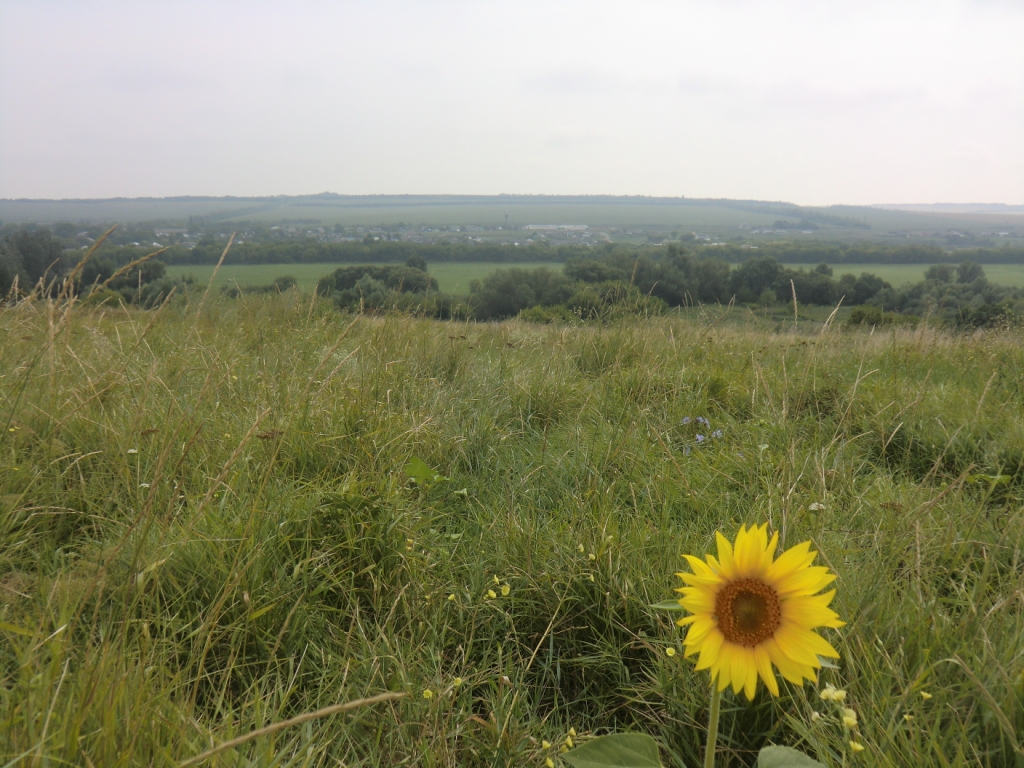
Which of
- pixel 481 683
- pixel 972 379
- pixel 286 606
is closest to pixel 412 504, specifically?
pixel 286 606

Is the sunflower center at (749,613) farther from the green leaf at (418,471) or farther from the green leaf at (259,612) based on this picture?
the green leaf at (418,471)

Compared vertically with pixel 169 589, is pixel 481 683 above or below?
below

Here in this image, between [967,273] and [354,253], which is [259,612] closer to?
[354,253]

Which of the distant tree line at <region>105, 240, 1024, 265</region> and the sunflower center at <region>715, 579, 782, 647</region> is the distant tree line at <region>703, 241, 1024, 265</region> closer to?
the distant tree line at <region>105, 240, 1024, 265</region>

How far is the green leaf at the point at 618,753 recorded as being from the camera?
37.3 inches

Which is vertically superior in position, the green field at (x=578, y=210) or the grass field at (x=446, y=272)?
the green field at (x=578, y=210)

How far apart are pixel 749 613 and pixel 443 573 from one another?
1.10 metres

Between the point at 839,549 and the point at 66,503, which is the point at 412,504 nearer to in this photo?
the point at 66,503

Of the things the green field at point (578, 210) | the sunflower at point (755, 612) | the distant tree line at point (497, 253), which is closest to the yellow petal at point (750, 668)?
the sunflower at point (755, 612)

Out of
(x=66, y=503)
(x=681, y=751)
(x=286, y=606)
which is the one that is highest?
(x=66, y=503)

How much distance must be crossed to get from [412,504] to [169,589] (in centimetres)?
79

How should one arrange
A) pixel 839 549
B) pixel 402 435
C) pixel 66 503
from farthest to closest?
pixel 402 435 < pixel 66 503 < pixel 839 549

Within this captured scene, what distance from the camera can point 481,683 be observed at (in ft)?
5.01

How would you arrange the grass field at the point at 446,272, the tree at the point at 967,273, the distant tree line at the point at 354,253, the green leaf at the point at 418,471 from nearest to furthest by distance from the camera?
the green leaf at the point at 418,471, the grass field at the point at 446,272, the distant tree line at the point at 354,253, the tree at the point at 967,273
